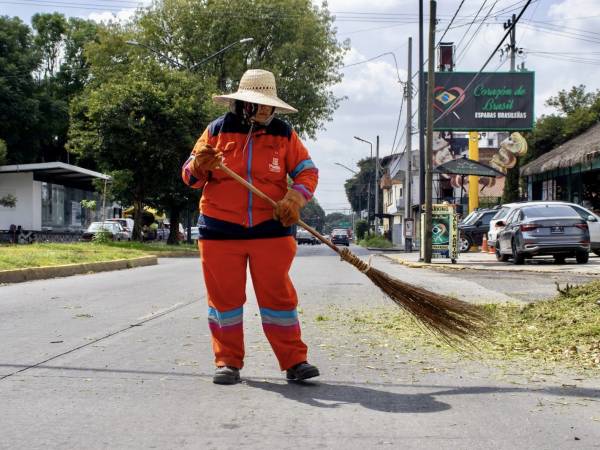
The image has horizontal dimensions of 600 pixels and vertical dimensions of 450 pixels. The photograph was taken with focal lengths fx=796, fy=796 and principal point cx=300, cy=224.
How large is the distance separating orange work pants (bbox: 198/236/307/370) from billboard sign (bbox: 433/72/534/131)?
29607 mm

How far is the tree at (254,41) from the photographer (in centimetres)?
4247

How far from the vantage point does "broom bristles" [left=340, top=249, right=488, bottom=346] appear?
5406 millimetres

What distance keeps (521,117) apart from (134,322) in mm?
28967

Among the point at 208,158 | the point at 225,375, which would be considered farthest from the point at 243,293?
the point at 208,158

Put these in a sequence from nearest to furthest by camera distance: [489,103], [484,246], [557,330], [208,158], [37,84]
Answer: [208,158] → [557,330] → [484,246] → [489,103] → [37,84]

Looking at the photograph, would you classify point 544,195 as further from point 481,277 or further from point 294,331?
point 294,331

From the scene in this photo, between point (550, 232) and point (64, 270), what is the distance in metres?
10.5

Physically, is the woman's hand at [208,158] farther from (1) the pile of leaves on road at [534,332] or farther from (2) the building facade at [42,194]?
(2) the building facade at [42,194]

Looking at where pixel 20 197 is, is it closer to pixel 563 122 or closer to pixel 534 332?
pixel 563 122

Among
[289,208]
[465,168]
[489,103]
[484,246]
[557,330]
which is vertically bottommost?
Result: [557,330]

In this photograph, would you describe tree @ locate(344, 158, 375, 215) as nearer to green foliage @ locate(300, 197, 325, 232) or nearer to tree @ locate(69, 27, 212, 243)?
green foliage @ locate(300, 197, 325, 232)

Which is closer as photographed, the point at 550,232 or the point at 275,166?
the point at 275,166

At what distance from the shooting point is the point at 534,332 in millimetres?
6621

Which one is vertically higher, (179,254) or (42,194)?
(42,194)
